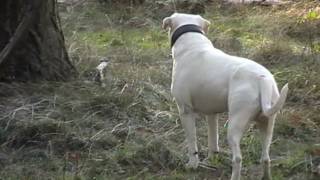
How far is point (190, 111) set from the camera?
5164 millimetres

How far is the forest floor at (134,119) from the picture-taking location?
520cm

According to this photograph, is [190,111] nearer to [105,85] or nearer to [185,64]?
[185,64]

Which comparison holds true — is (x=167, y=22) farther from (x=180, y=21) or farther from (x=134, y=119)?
(x=134, y=119)

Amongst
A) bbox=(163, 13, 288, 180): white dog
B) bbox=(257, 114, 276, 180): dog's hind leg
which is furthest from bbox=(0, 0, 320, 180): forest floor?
bbox=(163, 13, 288, 180): white dog

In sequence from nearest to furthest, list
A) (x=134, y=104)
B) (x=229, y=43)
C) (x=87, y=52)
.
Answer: (x=134, y=104)
(x=87, y=52)
(x=229, y=43)

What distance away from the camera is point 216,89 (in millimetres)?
4863

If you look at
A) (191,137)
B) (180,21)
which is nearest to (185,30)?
(180,21)

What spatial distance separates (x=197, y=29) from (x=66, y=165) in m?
1.44

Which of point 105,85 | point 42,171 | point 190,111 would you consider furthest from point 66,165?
point 105,85

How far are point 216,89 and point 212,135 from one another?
70cm

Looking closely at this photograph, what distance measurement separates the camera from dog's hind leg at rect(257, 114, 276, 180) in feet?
15.6

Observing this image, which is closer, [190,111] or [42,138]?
[190,111]

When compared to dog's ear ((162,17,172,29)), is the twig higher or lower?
lower

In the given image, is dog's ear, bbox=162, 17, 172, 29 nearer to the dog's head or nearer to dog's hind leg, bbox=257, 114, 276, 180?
the dog's head
